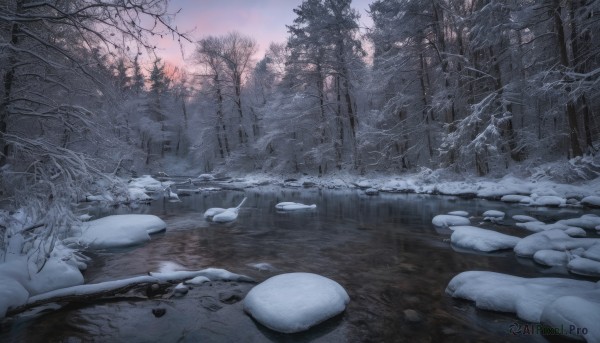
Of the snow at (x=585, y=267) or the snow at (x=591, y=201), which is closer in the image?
the snow at (x=585, y=267)

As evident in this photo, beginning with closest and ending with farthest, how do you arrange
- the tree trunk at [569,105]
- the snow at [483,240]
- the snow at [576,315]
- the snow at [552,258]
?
the snow at [576,315], the snow at [552,258], the snow at [483,240], the tree trunk at [569,105]

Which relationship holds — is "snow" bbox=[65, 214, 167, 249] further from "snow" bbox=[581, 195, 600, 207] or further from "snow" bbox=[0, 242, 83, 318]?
"snow" bbox=[581, 195, 600, 207]

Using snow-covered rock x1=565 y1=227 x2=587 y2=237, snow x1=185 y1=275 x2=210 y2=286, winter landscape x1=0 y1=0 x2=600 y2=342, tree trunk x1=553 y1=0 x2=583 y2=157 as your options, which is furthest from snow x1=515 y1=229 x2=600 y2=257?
tree trunk x1=553 y1=0 x2=583 y2=157

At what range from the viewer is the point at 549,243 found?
6.50m

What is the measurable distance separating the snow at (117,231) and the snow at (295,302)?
5210mm

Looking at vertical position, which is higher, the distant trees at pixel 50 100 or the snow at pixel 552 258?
the distant trees at pixel 50 100

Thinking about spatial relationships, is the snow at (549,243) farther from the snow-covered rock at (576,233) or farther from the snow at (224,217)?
the snow at (224,217)

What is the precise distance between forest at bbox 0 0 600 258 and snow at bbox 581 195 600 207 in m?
2.11

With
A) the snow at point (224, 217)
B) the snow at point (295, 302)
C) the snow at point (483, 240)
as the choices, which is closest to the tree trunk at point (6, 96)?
the snow at point (295, 302)

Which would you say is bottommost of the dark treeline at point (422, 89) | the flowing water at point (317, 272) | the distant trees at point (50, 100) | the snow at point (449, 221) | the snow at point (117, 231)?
the flowing water at point (317, 272)

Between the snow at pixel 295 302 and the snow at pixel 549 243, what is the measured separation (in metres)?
4.24

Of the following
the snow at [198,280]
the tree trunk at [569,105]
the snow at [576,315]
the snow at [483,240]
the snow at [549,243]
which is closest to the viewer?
the snow at [576,315]

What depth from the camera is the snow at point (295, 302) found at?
407 cm

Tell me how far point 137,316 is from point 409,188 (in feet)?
54.6
